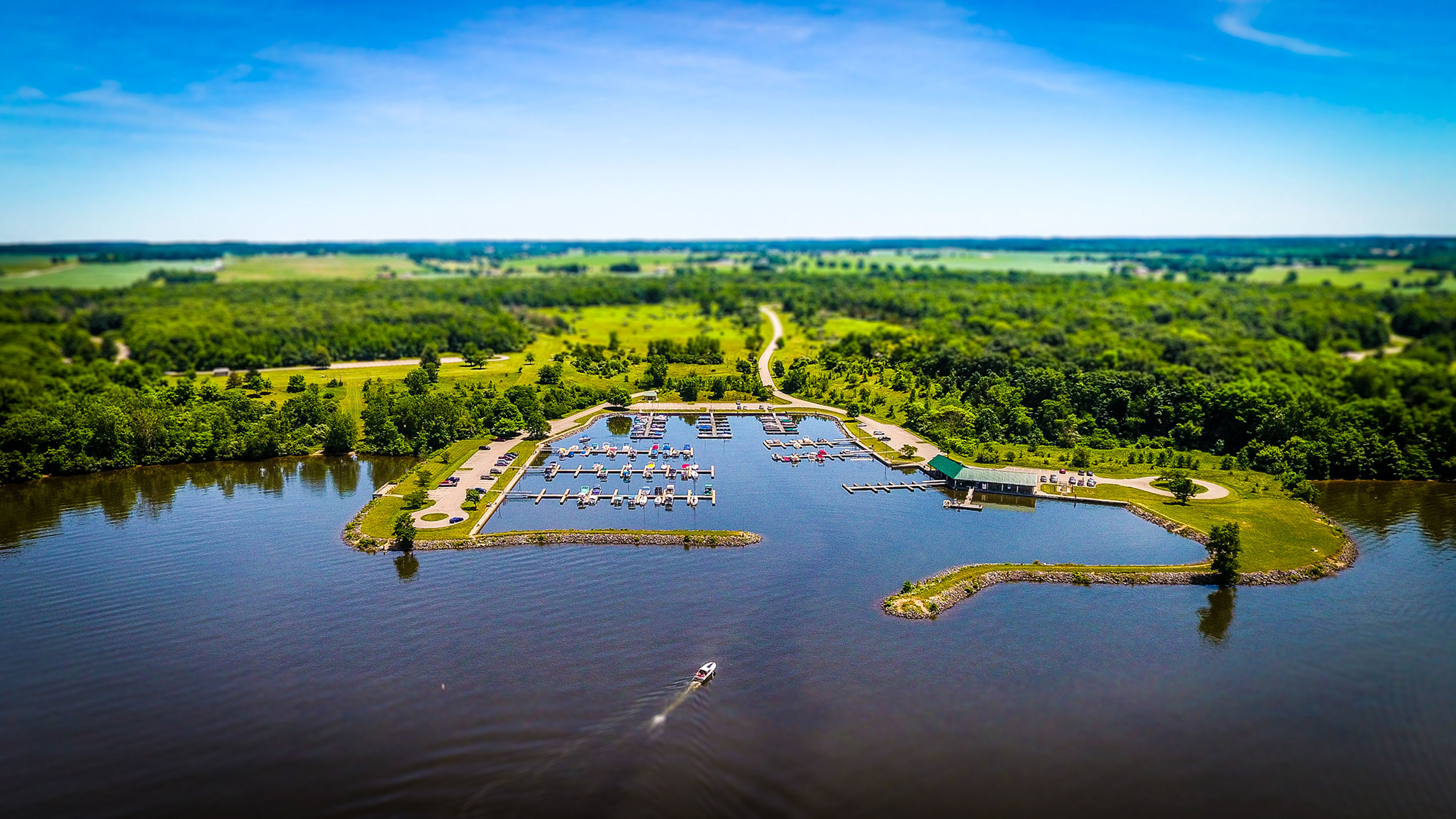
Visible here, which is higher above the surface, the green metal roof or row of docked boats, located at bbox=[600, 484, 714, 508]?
the green metal roof

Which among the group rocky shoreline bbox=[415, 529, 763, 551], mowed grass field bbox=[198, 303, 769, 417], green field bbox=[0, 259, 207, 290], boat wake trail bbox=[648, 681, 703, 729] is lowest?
boat wake trail bbox=[648, 681, 703, 729]

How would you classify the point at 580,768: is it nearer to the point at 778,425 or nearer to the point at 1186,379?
the point at 778,425

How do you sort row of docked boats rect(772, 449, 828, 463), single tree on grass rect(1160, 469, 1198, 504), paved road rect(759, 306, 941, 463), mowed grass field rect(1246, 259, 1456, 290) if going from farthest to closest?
mowed grass field rect(1246, 259, 1456, 290) < paved road rect(759, 306, 941, 463) < row of docked boats rect(772, 449, 828, 463) < single tree on grass rect(1160, 469, 1198, 504)

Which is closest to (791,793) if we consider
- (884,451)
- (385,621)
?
(385,621)

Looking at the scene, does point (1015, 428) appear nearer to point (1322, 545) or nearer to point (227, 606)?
point (1322, 545)

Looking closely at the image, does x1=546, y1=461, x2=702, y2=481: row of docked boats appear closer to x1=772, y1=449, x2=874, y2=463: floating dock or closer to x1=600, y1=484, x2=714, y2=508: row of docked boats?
x1=600, y1=484, x2=714, y2=508: row of docked boats

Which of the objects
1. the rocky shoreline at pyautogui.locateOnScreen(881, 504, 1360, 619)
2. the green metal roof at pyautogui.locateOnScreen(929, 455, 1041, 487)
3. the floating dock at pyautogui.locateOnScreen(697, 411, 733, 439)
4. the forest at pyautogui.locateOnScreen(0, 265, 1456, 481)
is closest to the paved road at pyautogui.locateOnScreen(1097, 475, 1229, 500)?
the green metal roof at pyautogui.locateOnScreen(929, 455, 1041, 487)

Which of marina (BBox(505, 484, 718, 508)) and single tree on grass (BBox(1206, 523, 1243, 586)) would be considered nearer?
single tree on grass (BBox(1206, 523, 1243, 586))
